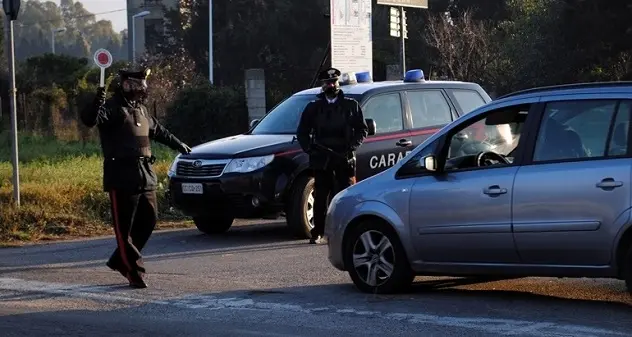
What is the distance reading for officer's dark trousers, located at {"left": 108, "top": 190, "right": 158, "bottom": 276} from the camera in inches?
379

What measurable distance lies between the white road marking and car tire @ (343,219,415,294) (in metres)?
0.67

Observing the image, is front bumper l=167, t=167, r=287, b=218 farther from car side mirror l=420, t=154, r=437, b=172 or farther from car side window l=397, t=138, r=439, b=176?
car side mirror l=420, t=154, r=437, b=172

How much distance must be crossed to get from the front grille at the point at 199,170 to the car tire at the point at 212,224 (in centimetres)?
74

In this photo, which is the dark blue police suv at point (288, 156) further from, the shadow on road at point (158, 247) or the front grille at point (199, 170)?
the shadow on road at point (158, 247)

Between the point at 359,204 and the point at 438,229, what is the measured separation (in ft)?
2.59

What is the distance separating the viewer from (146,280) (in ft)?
33.7

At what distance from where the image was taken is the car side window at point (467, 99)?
48.0ft

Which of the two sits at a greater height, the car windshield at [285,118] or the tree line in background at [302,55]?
the tree line in background at [302,55]

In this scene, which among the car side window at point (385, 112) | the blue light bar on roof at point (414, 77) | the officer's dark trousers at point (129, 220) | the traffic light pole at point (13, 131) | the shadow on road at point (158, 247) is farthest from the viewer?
the traffic light pole at point (13, 131)

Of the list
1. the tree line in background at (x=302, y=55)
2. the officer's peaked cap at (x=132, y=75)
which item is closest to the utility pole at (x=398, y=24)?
the tree line in background at (x=302, y=55)

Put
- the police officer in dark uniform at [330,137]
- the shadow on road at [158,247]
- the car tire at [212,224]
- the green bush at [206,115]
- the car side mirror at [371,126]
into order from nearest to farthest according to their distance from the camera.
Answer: the shadow on road at [158,247] → the police officer in dark uniform at [330,137] → the car side mirror at [371,126] → the car tire at [212,224] → the green bush at [206,115]

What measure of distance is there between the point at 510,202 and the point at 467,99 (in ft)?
21.8

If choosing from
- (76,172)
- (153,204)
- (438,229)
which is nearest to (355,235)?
(438,229)

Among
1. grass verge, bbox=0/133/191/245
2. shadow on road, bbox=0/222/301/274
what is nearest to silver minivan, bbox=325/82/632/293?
shadow on road, bbox=0/222/301/274
